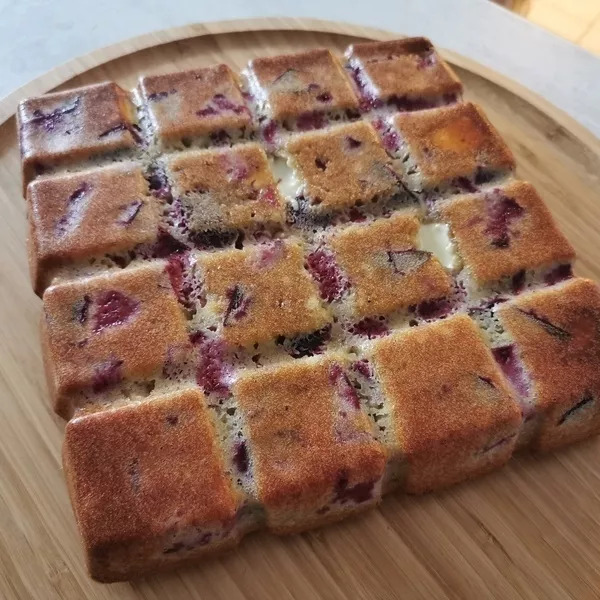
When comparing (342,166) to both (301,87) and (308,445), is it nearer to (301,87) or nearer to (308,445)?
(301,87)

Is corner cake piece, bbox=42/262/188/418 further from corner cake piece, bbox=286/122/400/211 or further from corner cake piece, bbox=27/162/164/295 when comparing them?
corner cake piece, bbox=286/122/400/211

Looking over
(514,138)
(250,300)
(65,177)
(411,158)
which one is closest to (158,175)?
(65,177)

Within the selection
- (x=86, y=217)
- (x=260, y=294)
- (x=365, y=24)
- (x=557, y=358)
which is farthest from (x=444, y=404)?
(x=365, y=24)

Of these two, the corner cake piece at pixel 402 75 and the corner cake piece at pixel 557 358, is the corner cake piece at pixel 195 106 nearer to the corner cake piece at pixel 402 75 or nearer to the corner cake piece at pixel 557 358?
the corner cake piece at pixel 402 75

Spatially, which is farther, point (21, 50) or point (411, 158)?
point (21, 50)

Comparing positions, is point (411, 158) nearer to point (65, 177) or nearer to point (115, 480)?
point (65, 177)
